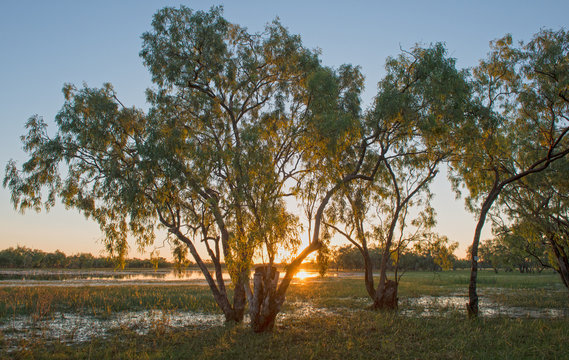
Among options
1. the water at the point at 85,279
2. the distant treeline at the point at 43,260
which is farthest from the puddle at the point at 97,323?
the distant treeline at the point at 43,260

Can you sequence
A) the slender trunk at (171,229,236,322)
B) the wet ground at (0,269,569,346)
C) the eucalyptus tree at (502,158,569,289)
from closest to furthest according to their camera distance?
the wet ground at (0,269,569,346) → the slender trunk at (171,229,236,322) → the eucalyptus tree at (502,158,569,289)

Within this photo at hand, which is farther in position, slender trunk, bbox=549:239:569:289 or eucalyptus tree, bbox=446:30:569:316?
slender trunk, bbox=549:239:569:289

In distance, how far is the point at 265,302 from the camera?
1435cm

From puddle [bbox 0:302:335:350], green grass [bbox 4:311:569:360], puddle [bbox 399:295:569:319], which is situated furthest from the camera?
puddle [bbox 399:295:569:319]

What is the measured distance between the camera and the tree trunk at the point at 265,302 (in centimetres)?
1412

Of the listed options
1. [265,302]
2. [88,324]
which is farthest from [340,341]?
[88,324]

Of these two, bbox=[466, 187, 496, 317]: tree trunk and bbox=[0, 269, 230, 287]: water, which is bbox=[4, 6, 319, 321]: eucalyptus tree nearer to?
bbox=[466, 187, 496, 317]: tree trunk

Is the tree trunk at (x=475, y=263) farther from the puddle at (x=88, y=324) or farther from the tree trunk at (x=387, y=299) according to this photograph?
the puddle at (x=88, y=324)

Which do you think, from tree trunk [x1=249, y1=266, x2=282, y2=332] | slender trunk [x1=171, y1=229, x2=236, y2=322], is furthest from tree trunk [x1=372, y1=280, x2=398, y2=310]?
slender trunk [x1=171, y1=229, x2=236, y2=322]

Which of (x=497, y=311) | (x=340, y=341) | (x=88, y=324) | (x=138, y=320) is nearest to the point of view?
(x=340, y=341)

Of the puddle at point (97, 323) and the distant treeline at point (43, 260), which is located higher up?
the puddle at point (97, 323)

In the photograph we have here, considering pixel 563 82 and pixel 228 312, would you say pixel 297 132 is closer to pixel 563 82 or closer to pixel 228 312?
pixel 228 312

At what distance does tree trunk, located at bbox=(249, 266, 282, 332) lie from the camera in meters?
14.1

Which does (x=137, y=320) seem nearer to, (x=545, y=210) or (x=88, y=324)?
(x=88, y=324)
